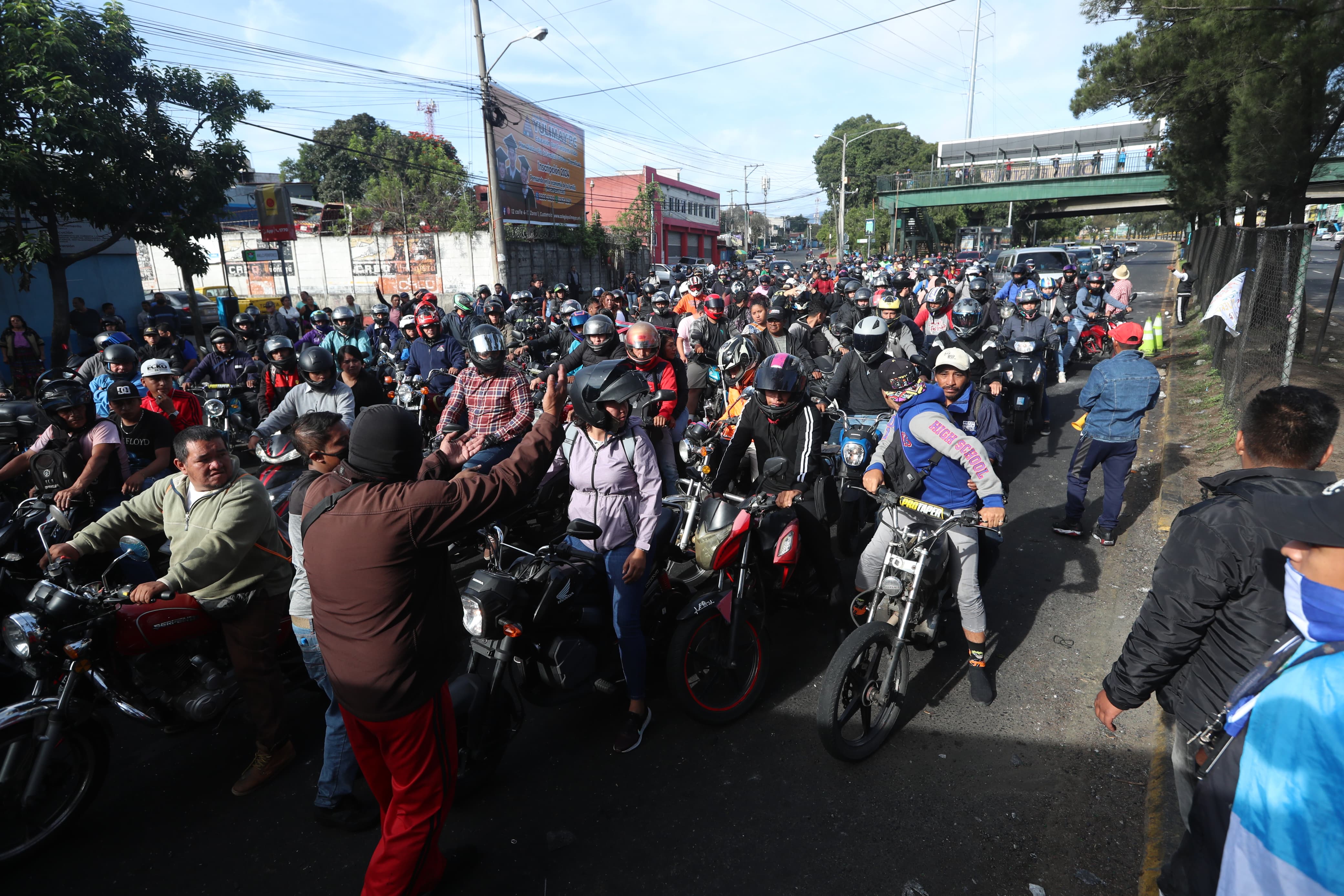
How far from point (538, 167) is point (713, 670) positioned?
1199 inches

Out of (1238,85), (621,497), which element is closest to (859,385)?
(621,497)

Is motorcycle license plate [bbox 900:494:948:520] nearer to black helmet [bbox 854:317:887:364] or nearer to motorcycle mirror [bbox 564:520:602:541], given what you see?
motorcycle mirror [bbox 564:520:602:541]

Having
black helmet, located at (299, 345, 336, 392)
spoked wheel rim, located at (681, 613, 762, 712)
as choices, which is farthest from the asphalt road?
black helmet, located at (299, 345, 336, 392)

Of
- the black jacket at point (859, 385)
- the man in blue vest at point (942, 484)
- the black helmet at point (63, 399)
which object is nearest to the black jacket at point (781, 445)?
the man in blue vest at point (942, 484)

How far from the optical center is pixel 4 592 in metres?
3.79

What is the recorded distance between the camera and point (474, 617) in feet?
9.93

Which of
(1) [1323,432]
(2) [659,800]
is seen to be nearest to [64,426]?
(2) [659,800]

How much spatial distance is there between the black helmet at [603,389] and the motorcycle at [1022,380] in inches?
241

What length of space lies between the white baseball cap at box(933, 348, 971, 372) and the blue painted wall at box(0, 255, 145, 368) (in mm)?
17796

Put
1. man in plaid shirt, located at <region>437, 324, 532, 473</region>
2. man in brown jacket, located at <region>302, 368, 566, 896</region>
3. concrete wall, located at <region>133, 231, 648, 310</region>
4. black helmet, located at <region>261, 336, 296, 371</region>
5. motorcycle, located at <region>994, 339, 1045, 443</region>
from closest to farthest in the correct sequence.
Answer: man in brown jacket, located at <region>302, 368, 566, 896</region> < man in plaid shirt, located at <region>437, 324, 532, 473</region> < black helmet, located at <region>261, 336, 296, 371</region> < motorcycle, located at <region>994, 339, 1045, 443</region> < concrete wall, located at <region>133, 231, 648, 310</region>

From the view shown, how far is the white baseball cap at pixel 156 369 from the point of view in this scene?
5.70 meters

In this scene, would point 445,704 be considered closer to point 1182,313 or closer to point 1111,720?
point 1111,720

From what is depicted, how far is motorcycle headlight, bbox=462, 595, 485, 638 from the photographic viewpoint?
301 centimetres

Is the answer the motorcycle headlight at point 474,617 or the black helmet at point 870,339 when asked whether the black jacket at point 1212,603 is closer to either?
the motorcycle headlight at point 474,617
